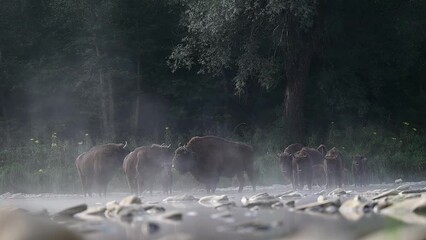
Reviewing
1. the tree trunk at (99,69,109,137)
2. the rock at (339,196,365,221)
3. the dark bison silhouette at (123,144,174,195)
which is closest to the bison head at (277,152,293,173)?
the dark bison silhouette at (123,144,174,195)

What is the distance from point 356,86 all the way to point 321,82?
4.57 feet

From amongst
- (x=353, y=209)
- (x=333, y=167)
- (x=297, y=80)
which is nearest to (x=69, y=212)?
(x=353, y=209)

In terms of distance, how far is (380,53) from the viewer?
109 ft

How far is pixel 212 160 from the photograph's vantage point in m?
23.0

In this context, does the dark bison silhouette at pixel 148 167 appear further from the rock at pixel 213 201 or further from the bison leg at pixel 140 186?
the rock at pixel 213 201

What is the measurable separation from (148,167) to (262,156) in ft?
23.5

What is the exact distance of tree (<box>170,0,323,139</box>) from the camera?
93.3 ft

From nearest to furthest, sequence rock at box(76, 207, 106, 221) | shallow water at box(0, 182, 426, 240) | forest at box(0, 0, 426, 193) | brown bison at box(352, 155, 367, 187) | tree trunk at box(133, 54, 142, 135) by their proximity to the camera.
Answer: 1. shallow water at box(0, 182, 426, 240)
2. rock at box(76, 207, 106, 221)
3. brown bison at box(352, 155, 367, 187)
4. forest at box(0, 0, 426, 193)
5. tree trunk at box(133, 54, 142, 135)

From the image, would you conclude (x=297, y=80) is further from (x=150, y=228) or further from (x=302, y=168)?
(x=150, y=228)

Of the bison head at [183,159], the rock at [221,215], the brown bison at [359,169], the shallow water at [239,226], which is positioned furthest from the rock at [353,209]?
the brown bison at [359,169]

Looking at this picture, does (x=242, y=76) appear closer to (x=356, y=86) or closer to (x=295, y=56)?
(x=295, y=56)

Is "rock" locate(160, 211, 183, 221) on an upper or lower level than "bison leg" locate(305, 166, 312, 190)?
upper

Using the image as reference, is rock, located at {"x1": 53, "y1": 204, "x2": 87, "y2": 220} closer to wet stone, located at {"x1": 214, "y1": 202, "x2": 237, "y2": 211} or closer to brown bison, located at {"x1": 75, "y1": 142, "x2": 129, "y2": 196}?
wet stone, located at {"x1": 214, "y1": 202, "x2": 237, "y2": 211}

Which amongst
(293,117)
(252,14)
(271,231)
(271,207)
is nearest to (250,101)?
(293,117)
